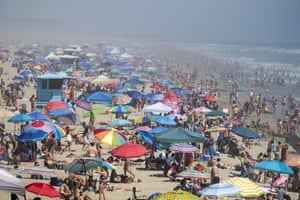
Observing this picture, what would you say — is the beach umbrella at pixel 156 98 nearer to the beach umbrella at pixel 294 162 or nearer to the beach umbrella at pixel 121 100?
the beach umbrella at pixel 121 100

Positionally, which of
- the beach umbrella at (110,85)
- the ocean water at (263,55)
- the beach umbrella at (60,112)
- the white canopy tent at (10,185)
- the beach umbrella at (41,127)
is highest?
the white canopy tent at (10,185)

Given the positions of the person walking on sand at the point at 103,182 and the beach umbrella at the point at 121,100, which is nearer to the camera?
the person walking on sand at the point at 103,182

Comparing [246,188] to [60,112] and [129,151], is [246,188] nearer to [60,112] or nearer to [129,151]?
[129,151]

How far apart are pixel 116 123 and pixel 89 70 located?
20373 mm

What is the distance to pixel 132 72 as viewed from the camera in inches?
1447

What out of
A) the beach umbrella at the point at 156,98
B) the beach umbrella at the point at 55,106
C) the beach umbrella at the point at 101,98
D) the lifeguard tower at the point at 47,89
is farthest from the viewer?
the beach umbrella at the point at 156,98

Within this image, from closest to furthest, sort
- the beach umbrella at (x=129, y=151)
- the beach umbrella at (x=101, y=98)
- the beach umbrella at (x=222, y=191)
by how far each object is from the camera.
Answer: the beach umbrella at (x=222, y=191) < the beach umbrella at (x=129, y=151) < the beach umbrella at (x=101, y=98)

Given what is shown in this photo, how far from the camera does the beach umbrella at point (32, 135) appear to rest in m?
12.5

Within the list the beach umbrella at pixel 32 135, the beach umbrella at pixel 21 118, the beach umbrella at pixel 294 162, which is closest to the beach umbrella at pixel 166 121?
the beach umbrella at pixel 21 118

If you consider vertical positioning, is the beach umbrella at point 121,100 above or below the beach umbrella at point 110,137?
below

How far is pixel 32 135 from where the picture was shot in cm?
1256

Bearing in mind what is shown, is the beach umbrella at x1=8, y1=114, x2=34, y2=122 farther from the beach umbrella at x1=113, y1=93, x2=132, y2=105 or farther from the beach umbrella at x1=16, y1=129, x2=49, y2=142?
the beach umbrella at x1=113, y1=93, x2=132, y2=105

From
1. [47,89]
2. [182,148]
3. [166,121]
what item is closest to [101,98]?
[47,89]

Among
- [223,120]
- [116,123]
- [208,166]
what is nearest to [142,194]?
[208,166]
